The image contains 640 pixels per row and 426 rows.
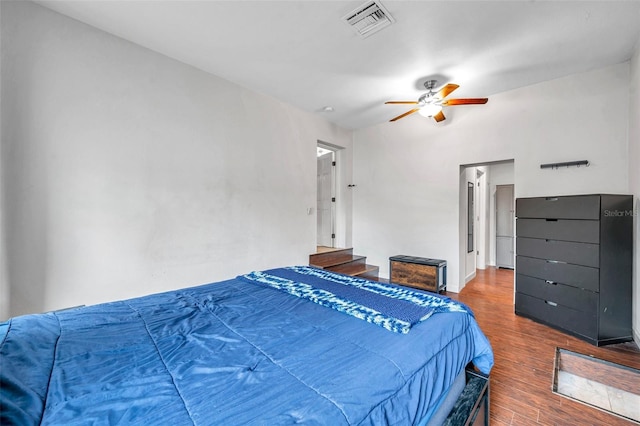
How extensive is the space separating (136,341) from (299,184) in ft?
10.6

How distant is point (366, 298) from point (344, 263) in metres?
2.93

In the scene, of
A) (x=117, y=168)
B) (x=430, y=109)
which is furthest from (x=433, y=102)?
(x=117, y=168)

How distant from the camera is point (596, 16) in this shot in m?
2.21

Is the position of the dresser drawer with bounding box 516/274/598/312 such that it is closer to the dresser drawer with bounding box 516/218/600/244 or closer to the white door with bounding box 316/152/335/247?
the dresser drawer with bounding box 516/218/600/244

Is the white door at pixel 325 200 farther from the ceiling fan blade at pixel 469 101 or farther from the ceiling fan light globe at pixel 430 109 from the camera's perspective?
the ceiling fan blade at pixel 469 101

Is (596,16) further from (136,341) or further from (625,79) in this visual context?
(136,341)

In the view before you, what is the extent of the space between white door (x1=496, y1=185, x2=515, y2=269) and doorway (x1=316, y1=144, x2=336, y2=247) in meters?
3.86

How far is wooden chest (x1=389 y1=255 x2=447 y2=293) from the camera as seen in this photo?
388 cm

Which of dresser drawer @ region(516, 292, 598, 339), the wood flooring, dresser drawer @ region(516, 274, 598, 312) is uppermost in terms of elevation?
dresser drawer @ region(516, 274, 598, 312)

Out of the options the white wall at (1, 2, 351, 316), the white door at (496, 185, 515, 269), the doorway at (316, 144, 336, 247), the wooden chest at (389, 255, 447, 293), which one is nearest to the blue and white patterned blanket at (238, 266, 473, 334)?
the white wall at (1, 2, 351, 316)

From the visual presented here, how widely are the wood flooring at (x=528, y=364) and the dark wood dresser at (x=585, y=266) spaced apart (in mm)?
185

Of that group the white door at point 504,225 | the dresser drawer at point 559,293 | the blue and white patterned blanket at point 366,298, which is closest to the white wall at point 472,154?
the dresser drawer at point 559,293

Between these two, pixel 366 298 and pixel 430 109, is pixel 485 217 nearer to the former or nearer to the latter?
pixel 430 109

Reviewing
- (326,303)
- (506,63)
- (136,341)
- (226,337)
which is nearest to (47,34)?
(136,341)
